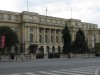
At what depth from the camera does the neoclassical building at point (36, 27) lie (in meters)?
112

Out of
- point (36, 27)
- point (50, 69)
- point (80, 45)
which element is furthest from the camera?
point (36, 27)

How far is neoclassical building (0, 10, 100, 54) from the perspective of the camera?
11156 centimetres

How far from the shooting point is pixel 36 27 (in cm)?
11650

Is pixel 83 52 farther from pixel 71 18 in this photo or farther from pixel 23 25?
pixel 71 18

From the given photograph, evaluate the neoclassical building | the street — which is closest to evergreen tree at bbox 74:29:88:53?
the neoclassical building

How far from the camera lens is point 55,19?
130750mm

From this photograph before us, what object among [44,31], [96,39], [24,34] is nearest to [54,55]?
[24,34]

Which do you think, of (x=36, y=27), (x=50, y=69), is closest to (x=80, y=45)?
(x=36, y=27)

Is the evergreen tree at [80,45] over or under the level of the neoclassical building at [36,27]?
under

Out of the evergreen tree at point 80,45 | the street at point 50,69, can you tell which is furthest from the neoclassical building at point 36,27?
the street at point 50,69

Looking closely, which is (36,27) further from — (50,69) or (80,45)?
(50,69)

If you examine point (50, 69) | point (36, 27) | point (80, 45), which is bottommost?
point (50, 69)

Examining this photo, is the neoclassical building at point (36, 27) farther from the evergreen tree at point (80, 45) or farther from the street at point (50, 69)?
the street at point (50, 69)

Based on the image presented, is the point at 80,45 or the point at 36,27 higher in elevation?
the point at 36,27
